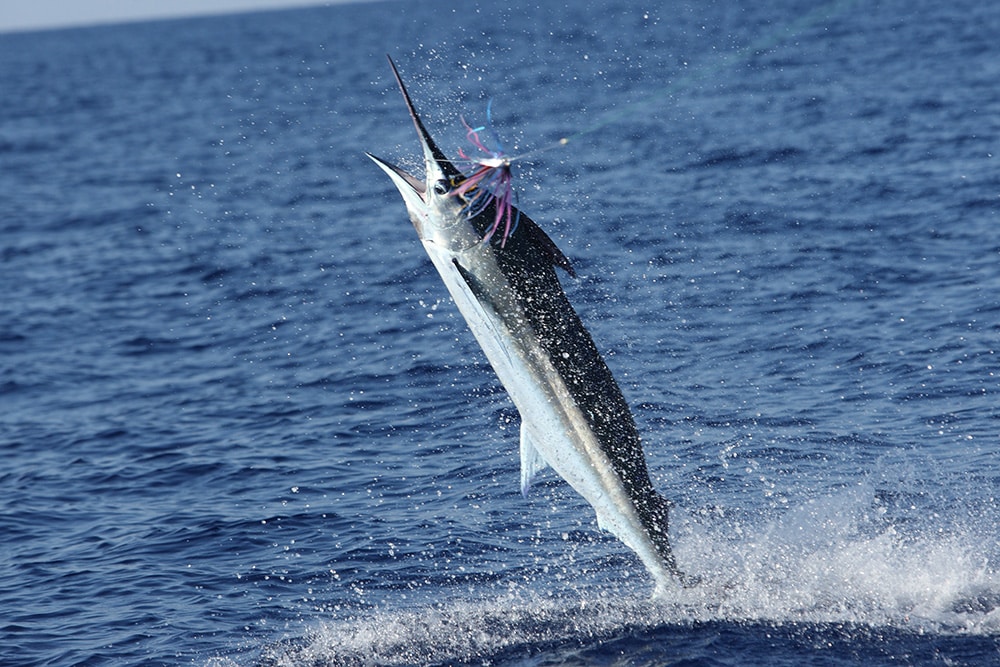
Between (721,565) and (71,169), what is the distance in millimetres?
40433

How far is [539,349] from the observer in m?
10.2

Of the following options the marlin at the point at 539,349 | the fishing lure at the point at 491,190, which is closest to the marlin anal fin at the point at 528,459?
the marlin at the point at 539,349

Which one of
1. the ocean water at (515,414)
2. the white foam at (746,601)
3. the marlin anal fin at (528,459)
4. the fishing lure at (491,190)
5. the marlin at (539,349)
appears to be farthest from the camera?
the ocean water at (515,414)

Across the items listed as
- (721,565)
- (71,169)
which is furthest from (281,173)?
(721,565)

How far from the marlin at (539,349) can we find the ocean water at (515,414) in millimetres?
1378

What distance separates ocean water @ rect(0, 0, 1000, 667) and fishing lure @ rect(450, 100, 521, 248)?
3623 mm

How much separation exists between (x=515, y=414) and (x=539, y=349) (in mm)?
6543

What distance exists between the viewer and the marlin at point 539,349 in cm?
988

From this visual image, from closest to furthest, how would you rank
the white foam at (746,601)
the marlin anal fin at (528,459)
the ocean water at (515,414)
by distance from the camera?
the marlin anal fin at (528,459), the white foam at (746,601), the ocean water at (515,414)

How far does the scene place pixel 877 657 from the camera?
10.2 meters

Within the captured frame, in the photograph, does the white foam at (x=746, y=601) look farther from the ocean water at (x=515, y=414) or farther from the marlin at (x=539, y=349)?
the marlin at (x=539, y=349)

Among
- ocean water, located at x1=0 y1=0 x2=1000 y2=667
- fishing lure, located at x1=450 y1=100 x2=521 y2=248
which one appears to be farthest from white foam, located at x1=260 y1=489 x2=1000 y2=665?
fishing lure, located at x1=450 y1=100 x2=521 y2=248

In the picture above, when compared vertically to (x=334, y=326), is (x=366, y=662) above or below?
below

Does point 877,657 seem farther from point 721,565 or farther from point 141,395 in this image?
point 141,395
